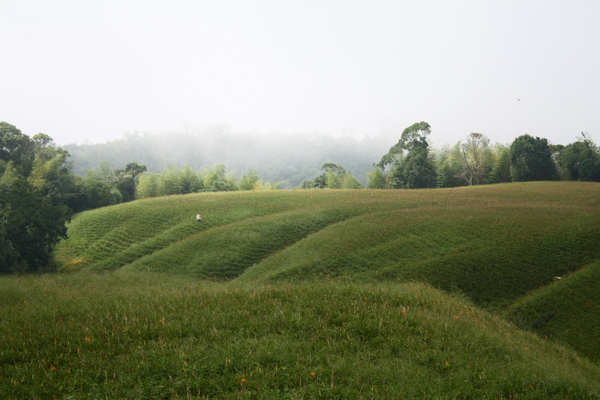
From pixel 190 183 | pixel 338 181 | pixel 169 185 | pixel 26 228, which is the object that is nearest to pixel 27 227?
pixel 26 228

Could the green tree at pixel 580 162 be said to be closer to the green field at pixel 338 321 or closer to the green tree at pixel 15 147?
the green field at pixel 338 321

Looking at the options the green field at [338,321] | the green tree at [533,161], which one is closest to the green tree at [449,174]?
the green tree at [533,161]

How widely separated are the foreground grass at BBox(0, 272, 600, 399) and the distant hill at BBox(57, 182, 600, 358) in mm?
9540

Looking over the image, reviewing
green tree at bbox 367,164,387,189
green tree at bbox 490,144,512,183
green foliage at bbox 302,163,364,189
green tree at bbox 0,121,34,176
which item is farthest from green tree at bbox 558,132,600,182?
green tree at bbox 0,121,34,176

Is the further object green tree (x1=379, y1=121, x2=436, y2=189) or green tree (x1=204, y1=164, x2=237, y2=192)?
green tree (x1=204, y1=164, x2=237, y2=192)

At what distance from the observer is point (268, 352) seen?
25.2 ft

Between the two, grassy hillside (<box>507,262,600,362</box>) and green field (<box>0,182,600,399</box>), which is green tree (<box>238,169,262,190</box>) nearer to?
green field (<box>0,182,600,399</box>)

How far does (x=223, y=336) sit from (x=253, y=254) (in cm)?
2104

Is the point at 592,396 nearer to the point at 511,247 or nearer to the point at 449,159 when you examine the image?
the point at 511,247

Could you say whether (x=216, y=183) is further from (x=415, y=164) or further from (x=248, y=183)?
(x=415, y=164)

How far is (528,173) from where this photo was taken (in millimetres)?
64125

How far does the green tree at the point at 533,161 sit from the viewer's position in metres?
63.7

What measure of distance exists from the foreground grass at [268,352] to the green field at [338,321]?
0.04 meters

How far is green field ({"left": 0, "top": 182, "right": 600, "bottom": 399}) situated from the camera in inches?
271
